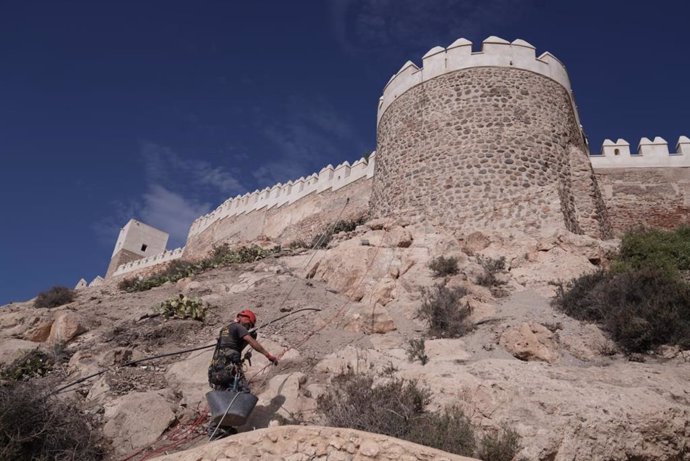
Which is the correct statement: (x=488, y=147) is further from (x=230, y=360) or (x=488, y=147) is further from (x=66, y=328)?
(x=66, y=328)

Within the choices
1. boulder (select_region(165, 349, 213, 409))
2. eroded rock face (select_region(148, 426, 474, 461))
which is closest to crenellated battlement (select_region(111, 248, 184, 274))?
boulder (select_region(165, 349, 213, 409))

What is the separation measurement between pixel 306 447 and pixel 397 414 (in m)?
1.48

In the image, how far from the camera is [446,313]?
8602 millimetres

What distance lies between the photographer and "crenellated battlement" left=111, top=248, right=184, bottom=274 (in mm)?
33688

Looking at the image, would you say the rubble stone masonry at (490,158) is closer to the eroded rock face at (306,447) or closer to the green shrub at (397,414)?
the green shrub at (397,414)

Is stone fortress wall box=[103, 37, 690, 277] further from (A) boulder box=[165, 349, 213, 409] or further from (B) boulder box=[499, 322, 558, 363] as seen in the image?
(A) boulder box=[165, 349, 213, 409]

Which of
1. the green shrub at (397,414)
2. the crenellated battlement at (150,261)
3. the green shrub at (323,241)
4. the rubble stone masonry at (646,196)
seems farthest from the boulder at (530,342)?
the crenellated battlement at (150,261)

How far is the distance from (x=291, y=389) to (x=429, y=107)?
9316 mm

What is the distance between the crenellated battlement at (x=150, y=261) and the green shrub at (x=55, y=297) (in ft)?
57.0

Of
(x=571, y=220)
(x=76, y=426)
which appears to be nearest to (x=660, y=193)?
(x=571, y=220)

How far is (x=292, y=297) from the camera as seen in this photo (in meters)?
10.2

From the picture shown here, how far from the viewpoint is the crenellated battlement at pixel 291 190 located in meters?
20.8

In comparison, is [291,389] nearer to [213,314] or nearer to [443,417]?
[443,417]

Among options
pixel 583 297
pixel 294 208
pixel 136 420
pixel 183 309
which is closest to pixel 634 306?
pixel 583 297
